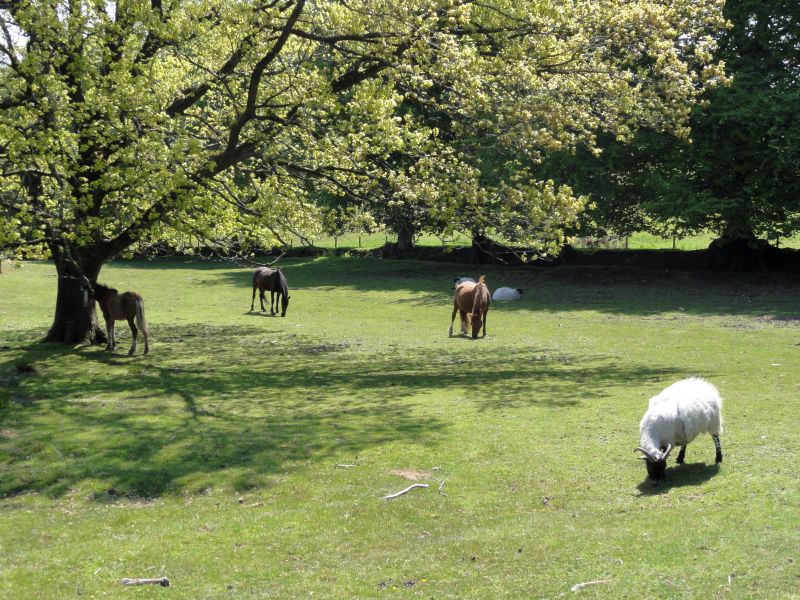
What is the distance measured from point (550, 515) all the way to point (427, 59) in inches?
401

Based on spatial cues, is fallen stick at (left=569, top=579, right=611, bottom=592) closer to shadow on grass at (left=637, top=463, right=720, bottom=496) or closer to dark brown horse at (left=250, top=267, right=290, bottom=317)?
shadow on grass at (left=637, top=463, right=720, bottom=496)

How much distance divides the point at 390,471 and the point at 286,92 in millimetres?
11006

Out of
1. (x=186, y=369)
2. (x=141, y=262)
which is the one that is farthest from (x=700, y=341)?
(x=141, y=262)

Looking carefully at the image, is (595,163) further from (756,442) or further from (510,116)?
(756,442)

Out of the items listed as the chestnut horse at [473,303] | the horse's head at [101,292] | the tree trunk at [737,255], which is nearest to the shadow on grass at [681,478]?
the chestnut horse at [473,303]

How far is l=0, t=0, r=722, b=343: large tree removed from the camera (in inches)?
677

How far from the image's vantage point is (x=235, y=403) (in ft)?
53.7

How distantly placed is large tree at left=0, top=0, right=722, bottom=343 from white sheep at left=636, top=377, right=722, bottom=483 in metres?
7.86

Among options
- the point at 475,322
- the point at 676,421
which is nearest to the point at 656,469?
the point at 676,421

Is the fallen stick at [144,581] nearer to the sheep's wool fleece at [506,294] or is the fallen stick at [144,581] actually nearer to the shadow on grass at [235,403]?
the shadow on grass at [235,403]

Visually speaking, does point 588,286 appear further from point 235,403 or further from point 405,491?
point 405,491

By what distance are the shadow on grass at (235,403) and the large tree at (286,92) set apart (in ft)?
10.1

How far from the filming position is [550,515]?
9.74m

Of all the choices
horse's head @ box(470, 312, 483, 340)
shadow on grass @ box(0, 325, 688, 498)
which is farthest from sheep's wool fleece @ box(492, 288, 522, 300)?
shadow on grass @ box(0, 325, 688, 498)
